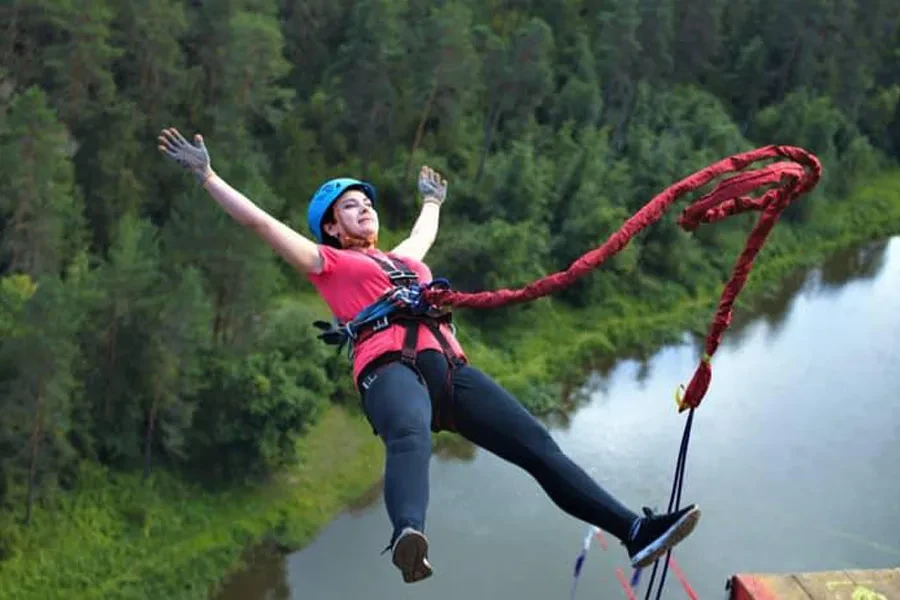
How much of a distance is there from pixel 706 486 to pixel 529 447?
12.3 meters

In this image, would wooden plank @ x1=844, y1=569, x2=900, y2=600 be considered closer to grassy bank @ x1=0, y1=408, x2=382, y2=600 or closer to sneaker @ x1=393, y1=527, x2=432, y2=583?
sneaker @ x1=393, y1=527, x2=432, y2=583

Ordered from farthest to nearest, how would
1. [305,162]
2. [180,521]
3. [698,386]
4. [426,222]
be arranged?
1. [305,162]
2. [180,521]
3. [426,222]
4. [698,386]

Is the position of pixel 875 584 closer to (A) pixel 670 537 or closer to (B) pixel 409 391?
(A) pixel 670 537

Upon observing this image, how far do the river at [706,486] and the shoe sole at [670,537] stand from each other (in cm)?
981

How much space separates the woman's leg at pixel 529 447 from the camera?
2.99m

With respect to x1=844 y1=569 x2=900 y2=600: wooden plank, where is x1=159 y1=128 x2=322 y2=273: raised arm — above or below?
above

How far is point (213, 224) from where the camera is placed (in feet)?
41.5

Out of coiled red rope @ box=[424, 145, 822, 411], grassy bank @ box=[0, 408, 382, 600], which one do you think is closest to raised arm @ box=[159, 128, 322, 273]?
coiled red rope @ box=[424, 145, 822, 411]

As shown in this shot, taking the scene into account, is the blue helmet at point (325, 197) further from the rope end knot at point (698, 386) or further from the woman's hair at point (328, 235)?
Answer: the rope end knot at point (698, 386)

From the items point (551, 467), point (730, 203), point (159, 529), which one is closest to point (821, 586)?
point (551, 467)

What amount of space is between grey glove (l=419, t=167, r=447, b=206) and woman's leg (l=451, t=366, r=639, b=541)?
110 cm

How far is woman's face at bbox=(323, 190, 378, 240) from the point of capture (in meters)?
3.60

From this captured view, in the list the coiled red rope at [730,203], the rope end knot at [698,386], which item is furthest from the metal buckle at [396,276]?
the rope end knot at [698,386]

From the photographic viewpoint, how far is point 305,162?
688 inches
